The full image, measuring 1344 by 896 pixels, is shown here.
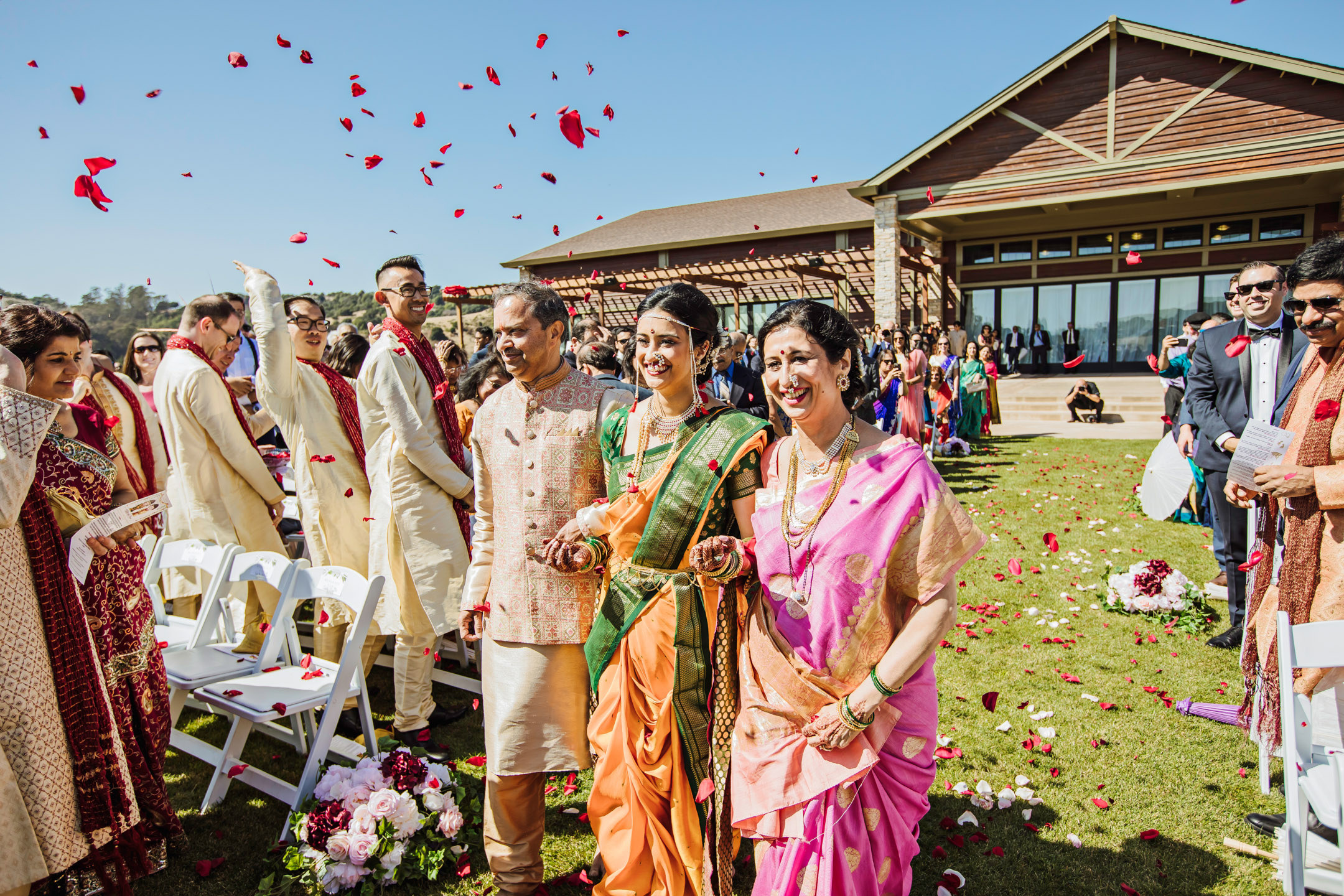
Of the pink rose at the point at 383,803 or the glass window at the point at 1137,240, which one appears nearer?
the pink rose at the point at 383,803

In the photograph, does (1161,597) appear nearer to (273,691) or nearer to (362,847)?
(362,847)

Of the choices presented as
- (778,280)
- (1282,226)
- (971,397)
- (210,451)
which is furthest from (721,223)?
(210,451)

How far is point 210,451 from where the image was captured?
4.59 m

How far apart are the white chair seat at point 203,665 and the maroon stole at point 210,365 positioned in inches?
49.6

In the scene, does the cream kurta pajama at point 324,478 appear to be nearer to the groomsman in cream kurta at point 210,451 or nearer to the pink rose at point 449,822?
the groomsman in cream kurta at point 210,451

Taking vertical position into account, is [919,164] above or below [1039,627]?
above

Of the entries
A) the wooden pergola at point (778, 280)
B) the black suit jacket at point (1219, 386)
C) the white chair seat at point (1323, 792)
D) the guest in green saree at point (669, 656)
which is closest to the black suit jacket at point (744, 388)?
the black suit jacket at point (1219, 386)

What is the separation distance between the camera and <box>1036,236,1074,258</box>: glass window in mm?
21312

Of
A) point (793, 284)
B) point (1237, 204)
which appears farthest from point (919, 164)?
point (1237, 204)

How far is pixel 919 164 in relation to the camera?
19.0 meters

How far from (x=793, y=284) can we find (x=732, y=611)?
2269cm

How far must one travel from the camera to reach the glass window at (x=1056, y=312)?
2181 cm

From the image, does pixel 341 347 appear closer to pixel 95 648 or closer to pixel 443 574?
pixel 443 574

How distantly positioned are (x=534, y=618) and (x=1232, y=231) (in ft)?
75.1
